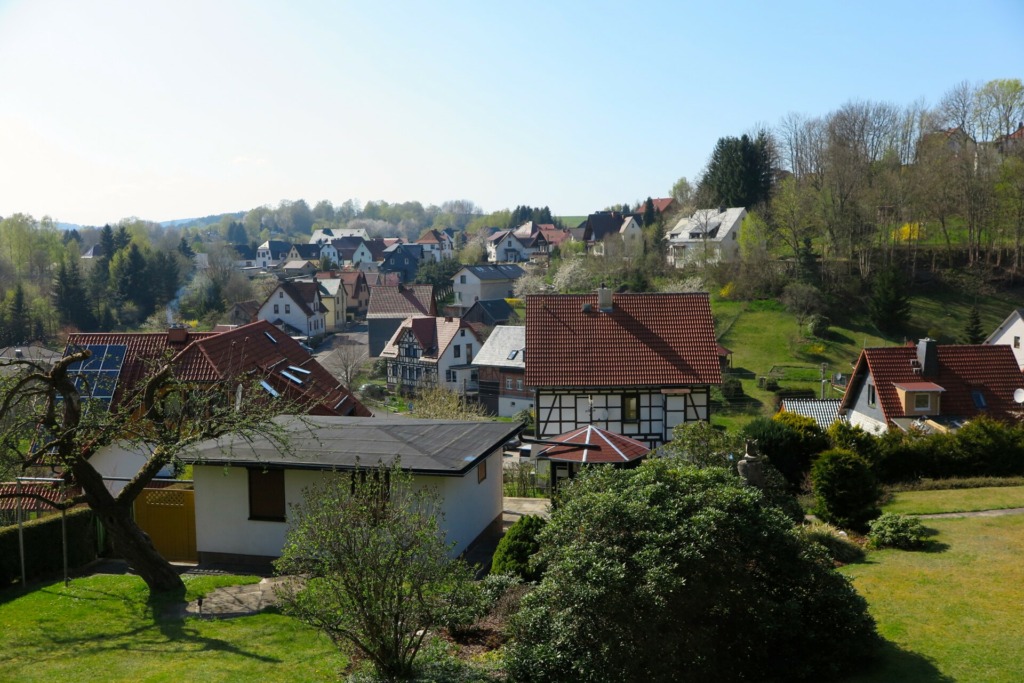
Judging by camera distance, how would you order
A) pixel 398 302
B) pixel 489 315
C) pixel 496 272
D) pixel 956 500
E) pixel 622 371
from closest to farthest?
pixel 956 500
pixel 622 371
pixel 489 315
pixel 398 302
pixel 496 272

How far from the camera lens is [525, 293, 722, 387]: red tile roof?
25498 mm

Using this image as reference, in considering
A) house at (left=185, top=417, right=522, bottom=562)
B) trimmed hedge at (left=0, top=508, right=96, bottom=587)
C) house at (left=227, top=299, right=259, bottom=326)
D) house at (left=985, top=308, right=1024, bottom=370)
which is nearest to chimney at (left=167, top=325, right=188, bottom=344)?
house at (left=185, top=417, right=522, bottom=562)

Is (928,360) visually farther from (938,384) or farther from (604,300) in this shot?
(604,300)

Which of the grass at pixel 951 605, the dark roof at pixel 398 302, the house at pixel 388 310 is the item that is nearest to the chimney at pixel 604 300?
the grass at pixel 951 605

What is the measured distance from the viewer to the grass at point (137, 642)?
949 centimetres

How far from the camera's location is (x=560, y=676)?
28.1 ft

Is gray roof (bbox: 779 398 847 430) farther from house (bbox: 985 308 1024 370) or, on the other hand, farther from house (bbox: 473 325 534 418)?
house (bbox: 473 325 534 418)

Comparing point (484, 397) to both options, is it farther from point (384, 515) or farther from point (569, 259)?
point (384, 515)

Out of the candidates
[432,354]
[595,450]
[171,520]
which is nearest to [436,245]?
[432,354]

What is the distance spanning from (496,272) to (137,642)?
233 feet

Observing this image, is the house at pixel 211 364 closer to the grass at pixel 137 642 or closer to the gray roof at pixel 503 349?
the grass at pixel 137 642

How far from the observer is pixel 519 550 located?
39.2ft

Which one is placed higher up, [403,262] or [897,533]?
[403,262]

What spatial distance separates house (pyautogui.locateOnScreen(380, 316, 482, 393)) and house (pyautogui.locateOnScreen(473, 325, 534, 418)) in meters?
2.91
